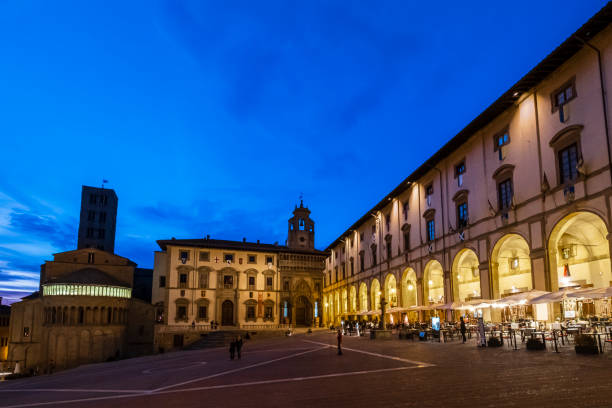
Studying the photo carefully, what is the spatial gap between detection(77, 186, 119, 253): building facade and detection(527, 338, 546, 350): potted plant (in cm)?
9396

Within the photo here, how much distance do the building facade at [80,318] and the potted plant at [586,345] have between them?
6052cm

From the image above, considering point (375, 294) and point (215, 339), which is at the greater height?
point (375, 294)

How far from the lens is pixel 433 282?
4253 centimetres

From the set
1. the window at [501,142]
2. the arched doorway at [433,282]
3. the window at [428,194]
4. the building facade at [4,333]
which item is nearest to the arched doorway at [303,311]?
the arched doorway at [433,282]

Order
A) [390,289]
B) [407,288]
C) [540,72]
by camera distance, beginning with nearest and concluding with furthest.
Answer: [540,72] < [407,288] < [390,289]

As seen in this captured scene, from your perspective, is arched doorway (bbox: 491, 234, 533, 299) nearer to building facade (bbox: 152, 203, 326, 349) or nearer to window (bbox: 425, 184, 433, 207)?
window (bbox: 425, 184, 433, 207)

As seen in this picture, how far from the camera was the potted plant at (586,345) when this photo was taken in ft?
50.0

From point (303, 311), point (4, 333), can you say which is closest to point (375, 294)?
point (303, 311)

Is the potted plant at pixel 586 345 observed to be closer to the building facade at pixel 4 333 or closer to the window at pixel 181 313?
the window at pixel 181 313

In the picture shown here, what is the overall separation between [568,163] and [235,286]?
51.2m

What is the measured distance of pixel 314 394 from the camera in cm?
1135

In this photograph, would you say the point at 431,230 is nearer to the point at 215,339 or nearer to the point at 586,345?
the point at 586,345

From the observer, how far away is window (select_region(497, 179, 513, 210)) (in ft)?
88.7

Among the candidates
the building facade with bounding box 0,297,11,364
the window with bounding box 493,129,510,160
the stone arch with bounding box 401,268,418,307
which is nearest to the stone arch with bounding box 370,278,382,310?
the stone arch with bounding box 401,268,418,307
